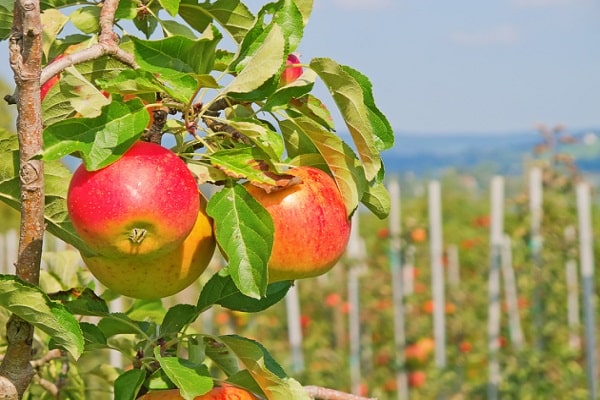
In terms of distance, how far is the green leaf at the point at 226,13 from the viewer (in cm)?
83

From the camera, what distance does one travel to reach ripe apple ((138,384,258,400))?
2.40ft

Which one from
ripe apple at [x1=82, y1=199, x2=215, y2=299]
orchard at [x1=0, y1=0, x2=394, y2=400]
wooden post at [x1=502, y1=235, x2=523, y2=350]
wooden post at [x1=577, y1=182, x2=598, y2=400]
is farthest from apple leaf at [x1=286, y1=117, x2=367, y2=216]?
wooden post at [x1=502, y1=235, x2=523, y2=350]

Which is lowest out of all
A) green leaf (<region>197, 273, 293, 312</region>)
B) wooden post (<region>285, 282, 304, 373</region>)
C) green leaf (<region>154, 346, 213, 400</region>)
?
wooden post (<region>285, 282, 304, 373</region>)

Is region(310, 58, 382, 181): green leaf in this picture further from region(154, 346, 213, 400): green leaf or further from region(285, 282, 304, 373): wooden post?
region(285, 282, 304, 373): wooden post

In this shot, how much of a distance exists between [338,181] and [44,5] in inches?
12.8

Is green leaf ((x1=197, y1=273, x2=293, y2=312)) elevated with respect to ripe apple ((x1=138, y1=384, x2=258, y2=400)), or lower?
elevated

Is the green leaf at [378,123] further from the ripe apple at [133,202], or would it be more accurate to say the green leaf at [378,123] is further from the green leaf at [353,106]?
the ripe apple at [133,202]

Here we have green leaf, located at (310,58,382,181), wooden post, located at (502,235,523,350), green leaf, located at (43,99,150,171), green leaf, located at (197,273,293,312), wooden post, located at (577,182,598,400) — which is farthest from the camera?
wooden post, located at (502,235,523,350)

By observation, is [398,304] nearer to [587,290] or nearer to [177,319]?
[587,290]

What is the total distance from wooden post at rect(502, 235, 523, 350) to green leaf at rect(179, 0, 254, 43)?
374 cm

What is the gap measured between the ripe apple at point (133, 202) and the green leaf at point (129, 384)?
0.14 meters

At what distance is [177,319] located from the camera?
0.84 meters

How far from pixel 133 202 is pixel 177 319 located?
23 cm

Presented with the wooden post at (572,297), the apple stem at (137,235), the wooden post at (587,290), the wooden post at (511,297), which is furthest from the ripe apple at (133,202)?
the wooden post at (511,297)
